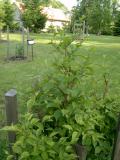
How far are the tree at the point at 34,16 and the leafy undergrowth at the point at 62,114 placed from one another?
30.5 meters

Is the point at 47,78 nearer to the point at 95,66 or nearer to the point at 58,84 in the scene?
the point at 58,84

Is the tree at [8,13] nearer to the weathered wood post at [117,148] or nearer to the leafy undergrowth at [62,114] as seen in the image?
the leafy undergrowth at [62,114]

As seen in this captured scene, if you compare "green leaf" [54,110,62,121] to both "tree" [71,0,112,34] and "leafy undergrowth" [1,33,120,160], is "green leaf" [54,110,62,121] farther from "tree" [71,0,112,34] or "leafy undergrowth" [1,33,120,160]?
"tree" [71,0,112,34]

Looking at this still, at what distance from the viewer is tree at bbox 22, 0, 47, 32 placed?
32.3 metres

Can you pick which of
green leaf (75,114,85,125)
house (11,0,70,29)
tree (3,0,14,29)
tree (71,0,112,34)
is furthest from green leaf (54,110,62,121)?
tree (71,0,112,34)

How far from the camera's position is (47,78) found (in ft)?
7.55

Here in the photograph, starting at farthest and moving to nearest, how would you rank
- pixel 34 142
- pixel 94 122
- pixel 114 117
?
pixel 114 117 → pixel 94 122 → pixel 34 142

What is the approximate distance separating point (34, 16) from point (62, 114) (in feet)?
101

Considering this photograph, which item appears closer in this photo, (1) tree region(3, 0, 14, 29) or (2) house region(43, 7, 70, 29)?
(2) house region(43, 7, 70, 29)

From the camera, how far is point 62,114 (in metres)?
2.24

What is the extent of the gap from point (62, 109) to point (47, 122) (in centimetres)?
20

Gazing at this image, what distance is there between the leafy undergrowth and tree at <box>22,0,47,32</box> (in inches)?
1202

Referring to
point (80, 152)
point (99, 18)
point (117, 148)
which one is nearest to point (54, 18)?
point (99, 18)

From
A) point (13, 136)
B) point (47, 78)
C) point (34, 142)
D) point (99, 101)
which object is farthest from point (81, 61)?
point (13, 136)
